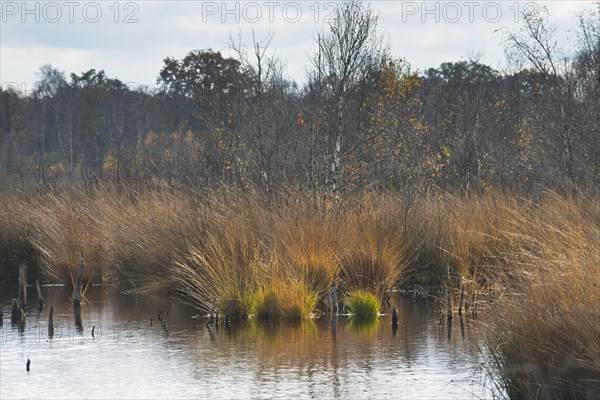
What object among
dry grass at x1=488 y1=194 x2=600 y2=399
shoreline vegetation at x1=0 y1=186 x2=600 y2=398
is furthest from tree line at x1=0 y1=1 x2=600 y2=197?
dry grass at x1=488 y1=194 x2=600 y2=399

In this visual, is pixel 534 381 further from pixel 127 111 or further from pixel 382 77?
pixel 127 111

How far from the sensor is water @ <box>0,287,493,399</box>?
9.39 m

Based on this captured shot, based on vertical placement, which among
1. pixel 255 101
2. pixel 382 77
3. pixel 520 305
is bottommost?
pixel 520 305

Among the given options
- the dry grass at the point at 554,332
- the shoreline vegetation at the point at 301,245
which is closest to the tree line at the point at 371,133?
the shoreline vegetation at the point at 301,245

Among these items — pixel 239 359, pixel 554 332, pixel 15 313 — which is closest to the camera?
pixel 554 332

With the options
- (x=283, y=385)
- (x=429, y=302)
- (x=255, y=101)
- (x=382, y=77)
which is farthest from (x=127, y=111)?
(x=283, y=385)

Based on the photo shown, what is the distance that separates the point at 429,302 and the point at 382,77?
14.6 metres

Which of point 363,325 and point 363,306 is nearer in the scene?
point 363,325

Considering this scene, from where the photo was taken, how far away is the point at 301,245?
14062 millimetres

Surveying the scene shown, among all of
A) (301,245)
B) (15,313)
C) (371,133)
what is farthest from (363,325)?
(371,133)

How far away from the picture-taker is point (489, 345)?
8.94m

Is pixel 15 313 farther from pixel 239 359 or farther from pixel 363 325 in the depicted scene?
pixel 363 325

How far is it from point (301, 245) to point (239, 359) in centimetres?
346

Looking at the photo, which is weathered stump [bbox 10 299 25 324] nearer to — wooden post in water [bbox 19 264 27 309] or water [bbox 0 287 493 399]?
water [bbox 0 287 493 399]
